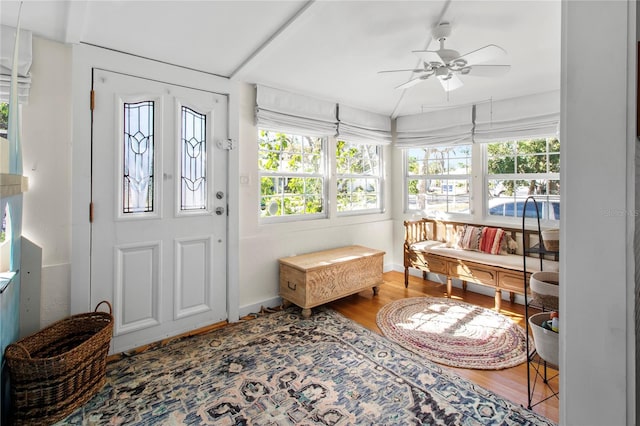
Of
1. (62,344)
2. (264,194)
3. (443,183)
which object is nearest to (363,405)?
(62,344)

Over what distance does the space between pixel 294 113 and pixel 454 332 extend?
Result: 2584 mm

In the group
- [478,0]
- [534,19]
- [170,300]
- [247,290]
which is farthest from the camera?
[247,290]

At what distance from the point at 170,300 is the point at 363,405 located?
1.74 metres

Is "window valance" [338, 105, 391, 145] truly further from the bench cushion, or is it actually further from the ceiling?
the bench cushion

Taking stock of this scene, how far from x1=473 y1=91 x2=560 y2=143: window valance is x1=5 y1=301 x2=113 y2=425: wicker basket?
4024 millimetres

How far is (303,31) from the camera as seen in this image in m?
2.39

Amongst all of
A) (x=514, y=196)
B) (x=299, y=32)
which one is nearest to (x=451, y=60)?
(x=299, y=32)

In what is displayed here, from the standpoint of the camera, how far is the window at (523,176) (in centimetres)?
347

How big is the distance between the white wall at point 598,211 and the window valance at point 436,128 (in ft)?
10.4

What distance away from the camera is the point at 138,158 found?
8.29ft

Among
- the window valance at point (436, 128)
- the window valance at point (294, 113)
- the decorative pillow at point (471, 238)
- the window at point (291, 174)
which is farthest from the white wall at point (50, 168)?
the decorative pillow at point (471, 238)

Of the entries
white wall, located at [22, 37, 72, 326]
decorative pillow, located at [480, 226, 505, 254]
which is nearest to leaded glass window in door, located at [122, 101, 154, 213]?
white wall, located at [22, 37, 72, 326]

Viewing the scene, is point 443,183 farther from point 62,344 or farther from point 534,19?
point 62,344

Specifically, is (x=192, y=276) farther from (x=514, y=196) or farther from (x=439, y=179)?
(x=514, y=196)
